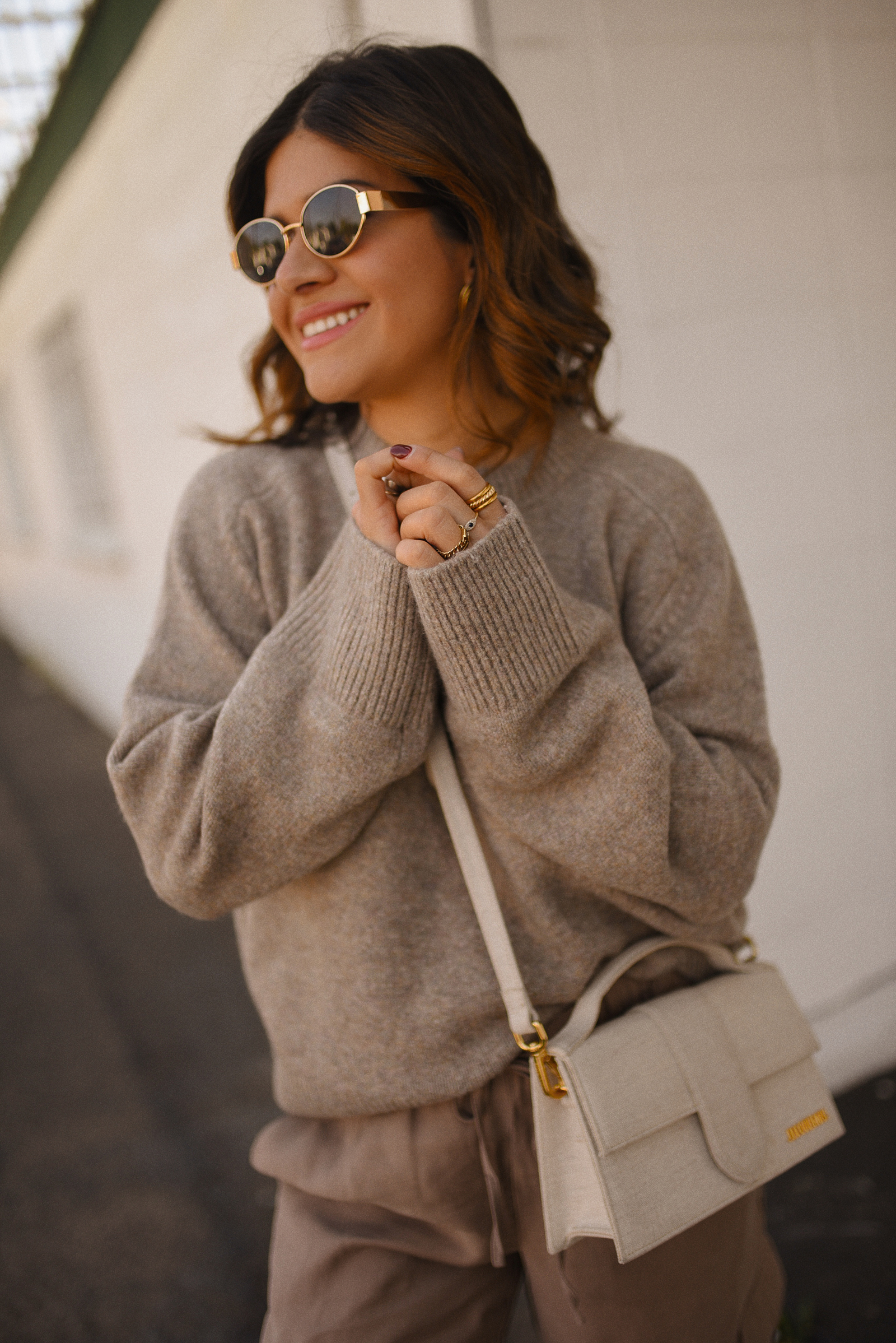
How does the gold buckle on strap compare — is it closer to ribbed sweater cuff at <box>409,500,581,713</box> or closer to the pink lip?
ribbed sweater cuff at <box>409,500,581,713</box>

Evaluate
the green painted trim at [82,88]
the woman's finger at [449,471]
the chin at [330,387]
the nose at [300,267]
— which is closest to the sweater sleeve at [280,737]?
the woman's finger at [449,471]

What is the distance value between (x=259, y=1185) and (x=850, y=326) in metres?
2.79

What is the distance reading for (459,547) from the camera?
42.5 inches

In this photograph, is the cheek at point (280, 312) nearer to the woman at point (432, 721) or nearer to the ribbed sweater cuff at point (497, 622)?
the woman at point (432, 721)

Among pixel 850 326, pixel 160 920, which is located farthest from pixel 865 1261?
pixel 160 920

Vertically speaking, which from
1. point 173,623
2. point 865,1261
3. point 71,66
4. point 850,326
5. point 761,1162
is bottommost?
point 865,1261

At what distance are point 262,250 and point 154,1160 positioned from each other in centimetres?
Result: 237

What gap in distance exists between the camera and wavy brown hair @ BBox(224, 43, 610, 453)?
1.22 m

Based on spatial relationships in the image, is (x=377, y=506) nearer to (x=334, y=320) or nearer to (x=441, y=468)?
(x=441, y=468)

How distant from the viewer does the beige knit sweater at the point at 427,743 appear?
113 cm

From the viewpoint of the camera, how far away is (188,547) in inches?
52.4

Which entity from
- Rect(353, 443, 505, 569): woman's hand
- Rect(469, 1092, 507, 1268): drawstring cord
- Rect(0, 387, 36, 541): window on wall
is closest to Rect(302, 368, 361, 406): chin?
Rect(353, 443, 505, 569): woman's hand

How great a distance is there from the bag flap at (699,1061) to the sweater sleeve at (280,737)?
1.49 ft

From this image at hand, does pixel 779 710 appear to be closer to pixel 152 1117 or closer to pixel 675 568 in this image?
pixel 675 568
